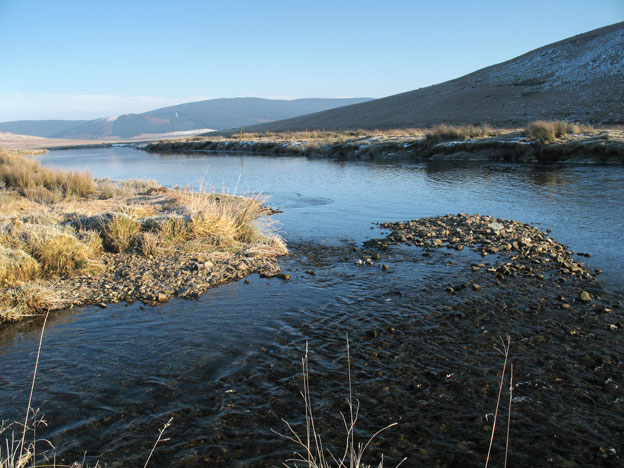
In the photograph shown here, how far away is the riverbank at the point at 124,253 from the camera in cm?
594

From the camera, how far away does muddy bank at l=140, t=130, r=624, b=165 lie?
19422 millimetres

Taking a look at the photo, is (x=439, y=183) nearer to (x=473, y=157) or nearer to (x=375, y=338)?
(x=473, y=157)

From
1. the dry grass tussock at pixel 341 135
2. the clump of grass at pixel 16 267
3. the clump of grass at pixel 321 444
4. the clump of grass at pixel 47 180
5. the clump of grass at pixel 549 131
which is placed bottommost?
the clump of grass at pixel 321 444

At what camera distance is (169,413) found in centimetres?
352

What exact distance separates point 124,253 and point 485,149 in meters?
21.6

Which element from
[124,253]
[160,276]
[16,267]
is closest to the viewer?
[16,267]

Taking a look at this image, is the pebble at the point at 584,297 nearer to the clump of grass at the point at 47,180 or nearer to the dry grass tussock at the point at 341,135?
the clump of grass at the point at 47,180

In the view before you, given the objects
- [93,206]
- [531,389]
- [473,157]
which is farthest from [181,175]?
[531,389]

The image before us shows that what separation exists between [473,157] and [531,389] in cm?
2231

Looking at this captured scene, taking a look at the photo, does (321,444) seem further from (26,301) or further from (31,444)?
(26,301)

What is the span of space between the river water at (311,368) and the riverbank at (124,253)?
0.43 metres

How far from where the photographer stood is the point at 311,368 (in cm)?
418

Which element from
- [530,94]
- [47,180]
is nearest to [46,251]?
[47,180]

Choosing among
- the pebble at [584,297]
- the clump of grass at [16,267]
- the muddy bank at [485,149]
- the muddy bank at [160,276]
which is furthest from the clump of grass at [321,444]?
the muddy bank at [485,149]
